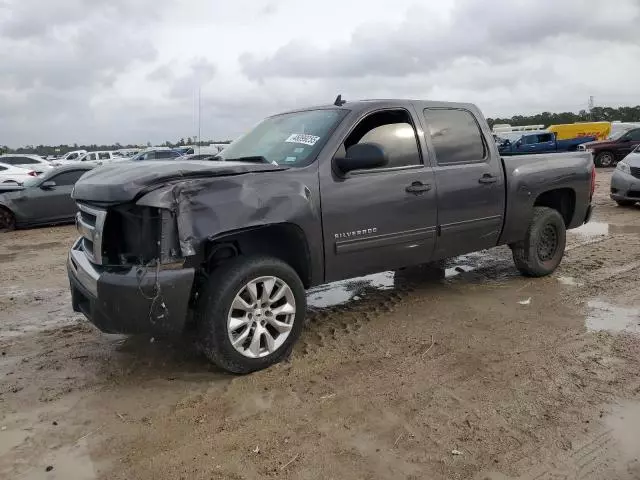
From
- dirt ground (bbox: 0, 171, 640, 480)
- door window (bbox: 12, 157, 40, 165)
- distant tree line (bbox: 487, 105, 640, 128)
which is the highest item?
distant tree line (bbox: 487, 105, 640, 128)

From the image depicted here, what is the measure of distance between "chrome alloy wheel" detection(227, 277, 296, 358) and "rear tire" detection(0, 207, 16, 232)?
30.9 ft

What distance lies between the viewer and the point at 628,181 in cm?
1164

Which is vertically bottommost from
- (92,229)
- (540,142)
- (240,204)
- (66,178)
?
(92,229)

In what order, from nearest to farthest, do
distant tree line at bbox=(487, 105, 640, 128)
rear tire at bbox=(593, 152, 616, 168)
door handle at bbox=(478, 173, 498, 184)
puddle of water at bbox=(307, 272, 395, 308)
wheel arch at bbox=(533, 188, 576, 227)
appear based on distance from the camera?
door handle at bbox=(478, 173, 498, 184)
puddle of water at bbox=(307, 272, 395, 308)
wheel arch at bbox=(533, 188, 576, 227)
rear tire at bbox=(593, 152, 616, 168)
distant tree line at bbox=(487, 105, 640, 128)

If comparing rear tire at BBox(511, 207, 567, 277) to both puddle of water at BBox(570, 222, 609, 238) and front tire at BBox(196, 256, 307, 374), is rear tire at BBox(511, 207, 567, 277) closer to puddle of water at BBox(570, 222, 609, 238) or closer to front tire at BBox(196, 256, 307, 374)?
puddle of water at BBox(570, 222, 609, 238)

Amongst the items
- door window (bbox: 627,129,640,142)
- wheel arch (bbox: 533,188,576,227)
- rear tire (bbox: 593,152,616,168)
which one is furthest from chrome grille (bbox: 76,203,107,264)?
door window (bbox: 627,129,640,142)

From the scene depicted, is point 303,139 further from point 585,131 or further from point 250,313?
point 585,131

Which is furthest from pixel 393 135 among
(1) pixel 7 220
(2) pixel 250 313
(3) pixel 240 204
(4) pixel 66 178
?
(1) pixel 7 220

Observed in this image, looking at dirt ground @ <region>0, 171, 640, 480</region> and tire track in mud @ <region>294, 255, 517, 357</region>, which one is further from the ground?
tire track in mud @ <region>294, 255, 517, 357</region>

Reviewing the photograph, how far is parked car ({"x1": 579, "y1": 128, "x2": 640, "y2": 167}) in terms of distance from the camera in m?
23.9

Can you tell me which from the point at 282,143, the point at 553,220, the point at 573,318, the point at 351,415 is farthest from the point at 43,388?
the point at 553,220

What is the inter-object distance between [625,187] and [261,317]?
10.7m

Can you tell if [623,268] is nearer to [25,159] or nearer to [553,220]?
[553,220]

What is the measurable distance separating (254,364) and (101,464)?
120 centimetres
